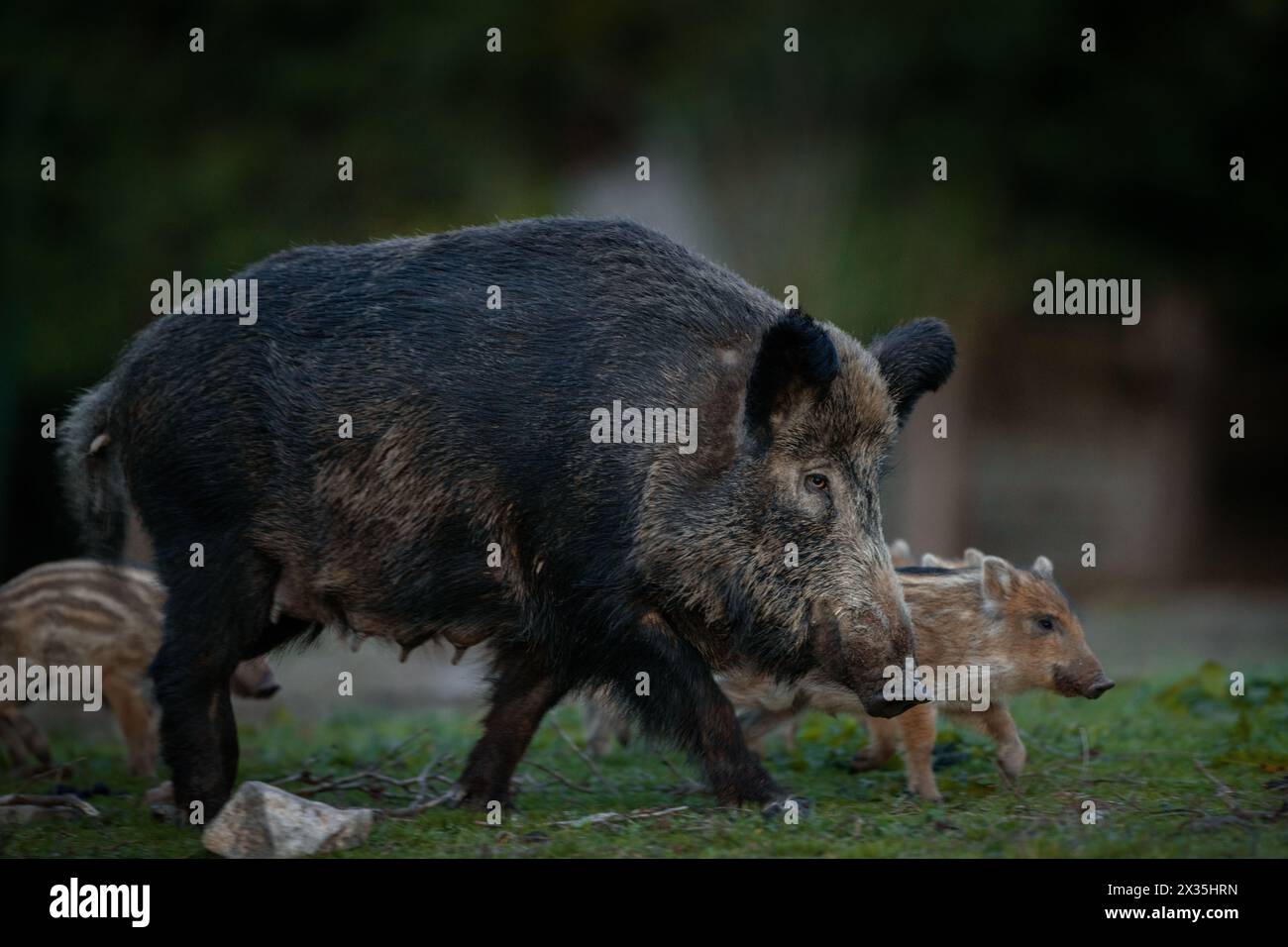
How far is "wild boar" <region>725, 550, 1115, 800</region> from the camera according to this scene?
8383 mm

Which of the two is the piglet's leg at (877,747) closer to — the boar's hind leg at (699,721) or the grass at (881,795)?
the grass at (881,795)

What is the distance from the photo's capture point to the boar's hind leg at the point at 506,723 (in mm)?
8305

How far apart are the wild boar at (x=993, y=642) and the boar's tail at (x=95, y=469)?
131 inches

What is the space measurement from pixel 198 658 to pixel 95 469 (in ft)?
4.36

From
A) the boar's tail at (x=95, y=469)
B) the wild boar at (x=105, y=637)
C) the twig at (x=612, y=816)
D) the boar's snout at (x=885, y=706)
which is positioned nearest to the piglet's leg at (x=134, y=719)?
the wild boar at (x=105, y=637)

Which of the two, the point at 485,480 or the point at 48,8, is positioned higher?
the point at 48,8

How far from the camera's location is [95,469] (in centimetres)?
867

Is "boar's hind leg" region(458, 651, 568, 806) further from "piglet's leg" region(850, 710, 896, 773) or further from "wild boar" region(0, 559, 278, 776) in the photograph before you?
"wild boar" region(0, 559, 278, 776)

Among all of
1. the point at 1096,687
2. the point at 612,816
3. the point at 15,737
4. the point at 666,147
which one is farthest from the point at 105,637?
the point at 666,147

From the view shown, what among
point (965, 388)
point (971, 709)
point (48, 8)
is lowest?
point (971, 709)
